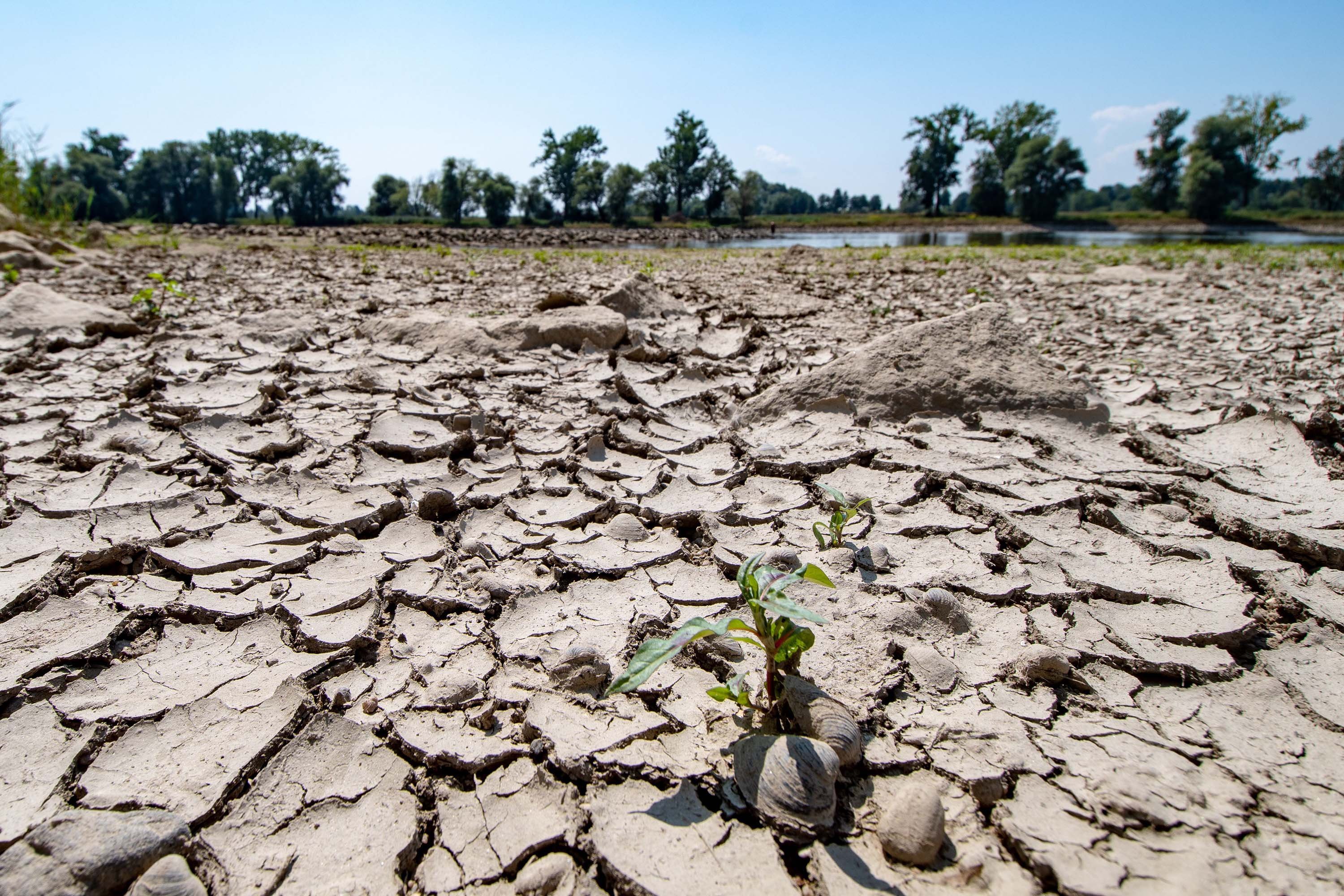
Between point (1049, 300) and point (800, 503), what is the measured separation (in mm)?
5015

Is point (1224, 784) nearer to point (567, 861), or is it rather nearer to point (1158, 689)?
point (1158, 689)

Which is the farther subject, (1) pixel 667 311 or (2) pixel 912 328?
(1) pixel 667 311

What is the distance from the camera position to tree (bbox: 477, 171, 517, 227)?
121 feet

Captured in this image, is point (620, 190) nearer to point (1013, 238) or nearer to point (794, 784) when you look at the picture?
point (1013, 238)

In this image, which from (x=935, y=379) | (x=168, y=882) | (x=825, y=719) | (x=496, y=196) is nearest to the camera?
(x=168, y=882)

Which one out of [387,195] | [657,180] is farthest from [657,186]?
[387,195]

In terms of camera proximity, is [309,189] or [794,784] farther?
[309,189]

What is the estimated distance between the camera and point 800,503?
224 centimetres

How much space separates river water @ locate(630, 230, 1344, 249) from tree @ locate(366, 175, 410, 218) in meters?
30.8

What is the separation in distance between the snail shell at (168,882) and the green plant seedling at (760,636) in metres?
0.65

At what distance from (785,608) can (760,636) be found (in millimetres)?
142

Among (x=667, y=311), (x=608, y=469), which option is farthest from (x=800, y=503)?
(x=667, y=311)

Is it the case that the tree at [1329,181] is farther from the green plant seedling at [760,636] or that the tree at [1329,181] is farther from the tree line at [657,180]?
the green plant seedling at [760,636]

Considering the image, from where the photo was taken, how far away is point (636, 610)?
1707 mm
